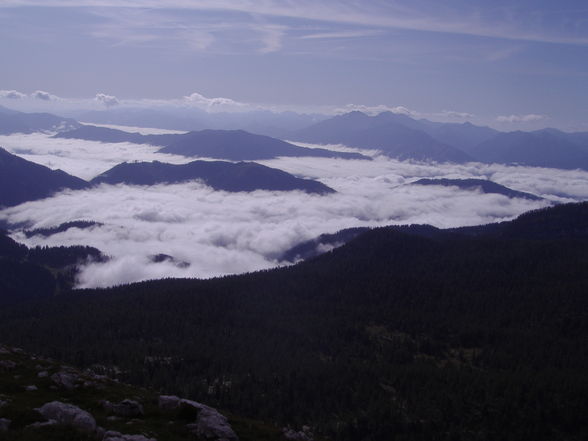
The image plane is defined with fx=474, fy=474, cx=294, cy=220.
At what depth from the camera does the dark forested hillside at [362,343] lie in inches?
3428

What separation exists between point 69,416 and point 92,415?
2.89 metres

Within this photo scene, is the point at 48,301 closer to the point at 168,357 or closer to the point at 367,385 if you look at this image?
the point at 168,357

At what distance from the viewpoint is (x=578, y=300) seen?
150m

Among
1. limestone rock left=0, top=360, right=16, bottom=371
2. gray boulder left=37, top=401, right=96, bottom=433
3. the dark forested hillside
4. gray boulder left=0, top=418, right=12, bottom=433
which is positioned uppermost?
gray boulder left=0, top=418, right=12, bottom=433

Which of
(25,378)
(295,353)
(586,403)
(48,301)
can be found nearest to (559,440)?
(586,403)

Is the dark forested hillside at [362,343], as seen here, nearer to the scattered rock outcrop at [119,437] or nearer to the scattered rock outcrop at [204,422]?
the scattered rock outcrop at [204,422]

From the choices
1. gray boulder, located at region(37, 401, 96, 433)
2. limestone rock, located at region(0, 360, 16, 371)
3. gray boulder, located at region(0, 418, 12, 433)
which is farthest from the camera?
limestone rock, located at region(0, 360, 16, 371)

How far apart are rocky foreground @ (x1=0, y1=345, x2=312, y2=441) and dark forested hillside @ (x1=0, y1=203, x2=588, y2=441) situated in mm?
39219

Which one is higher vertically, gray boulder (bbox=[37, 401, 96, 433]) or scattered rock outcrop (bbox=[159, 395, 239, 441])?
gray boulder (bbox=[37, 401, 96, 433])

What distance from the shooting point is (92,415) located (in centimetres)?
4194

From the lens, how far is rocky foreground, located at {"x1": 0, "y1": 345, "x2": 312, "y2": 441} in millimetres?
36625

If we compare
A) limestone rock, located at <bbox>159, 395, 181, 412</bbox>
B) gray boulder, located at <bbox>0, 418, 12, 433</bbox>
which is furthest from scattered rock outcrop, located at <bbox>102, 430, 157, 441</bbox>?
limestone rock, located at <bbox>159, 395, 181, 412</bbox>

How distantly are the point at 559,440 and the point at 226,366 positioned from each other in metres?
67.1

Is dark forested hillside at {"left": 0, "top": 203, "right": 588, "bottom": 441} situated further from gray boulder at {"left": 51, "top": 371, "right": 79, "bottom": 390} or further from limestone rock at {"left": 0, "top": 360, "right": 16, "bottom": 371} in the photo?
Answer: gray boulder at {"left": 51, "top": 371, "right": 79, "bottom": 390}
